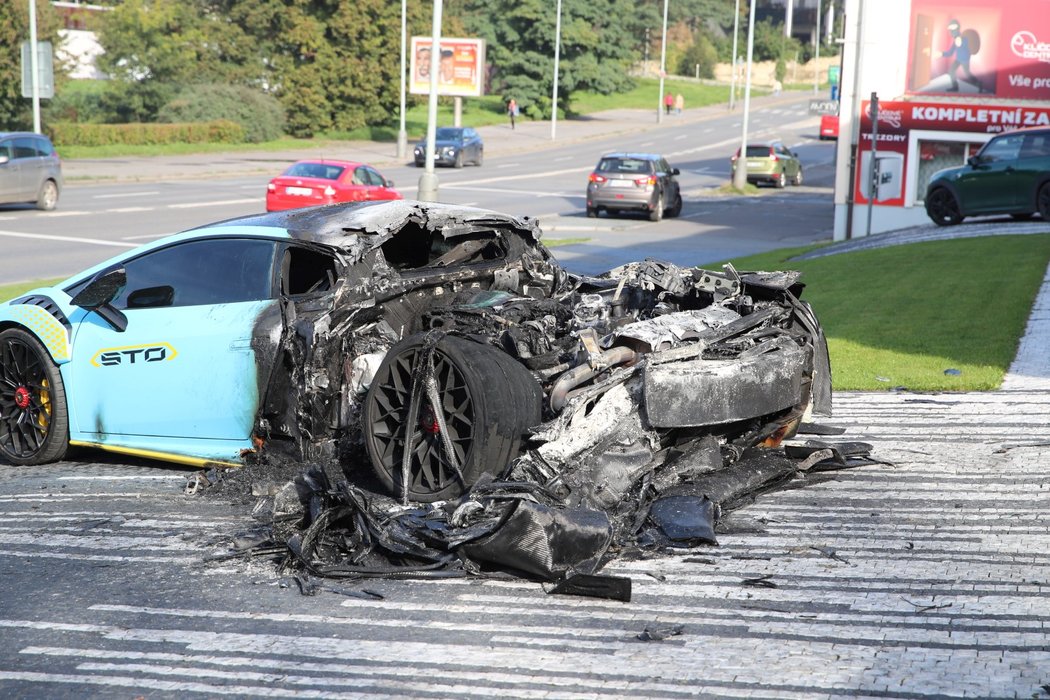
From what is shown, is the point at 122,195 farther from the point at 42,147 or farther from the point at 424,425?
the point at 424,425

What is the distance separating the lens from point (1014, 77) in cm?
3064

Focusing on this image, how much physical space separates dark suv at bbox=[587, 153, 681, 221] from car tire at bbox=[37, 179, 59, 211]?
13494 mm

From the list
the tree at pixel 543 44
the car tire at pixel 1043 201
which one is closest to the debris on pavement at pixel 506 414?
the car tire at pixel 1043 201

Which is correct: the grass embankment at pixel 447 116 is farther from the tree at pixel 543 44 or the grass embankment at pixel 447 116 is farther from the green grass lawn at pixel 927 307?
the green grass lawn at pixel 927 307

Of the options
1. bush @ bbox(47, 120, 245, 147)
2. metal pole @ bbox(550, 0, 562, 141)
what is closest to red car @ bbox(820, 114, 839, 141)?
metal pole @ bbox(550, 0, 562, 141)

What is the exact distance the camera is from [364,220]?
7.45 m

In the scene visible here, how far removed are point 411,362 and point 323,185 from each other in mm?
24321

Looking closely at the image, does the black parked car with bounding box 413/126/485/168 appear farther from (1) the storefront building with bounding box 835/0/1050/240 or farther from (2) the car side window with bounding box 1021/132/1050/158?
(2) the car side window with bounding box 1021/132/1050/158

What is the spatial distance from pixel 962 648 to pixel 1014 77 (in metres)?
29.0

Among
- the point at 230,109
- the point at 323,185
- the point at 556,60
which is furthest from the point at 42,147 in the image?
the point at 556,60

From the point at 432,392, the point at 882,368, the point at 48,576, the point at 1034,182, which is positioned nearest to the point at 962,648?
the point at 432,392

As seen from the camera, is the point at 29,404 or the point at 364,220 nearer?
the point at 364,220

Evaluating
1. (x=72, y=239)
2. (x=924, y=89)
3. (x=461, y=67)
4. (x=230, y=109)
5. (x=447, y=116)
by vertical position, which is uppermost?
(x=461, y=67)

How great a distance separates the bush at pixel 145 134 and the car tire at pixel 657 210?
2663cm
